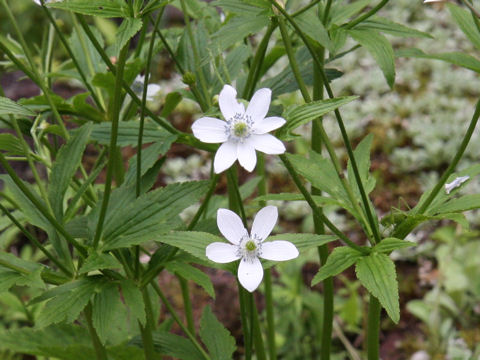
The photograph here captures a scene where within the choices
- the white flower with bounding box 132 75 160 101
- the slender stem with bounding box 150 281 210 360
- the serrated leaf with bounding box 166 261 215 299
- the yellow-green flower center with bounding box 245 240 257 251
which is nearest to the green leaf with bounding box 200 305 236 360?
the slender stem with bounding box 150 281 210 360

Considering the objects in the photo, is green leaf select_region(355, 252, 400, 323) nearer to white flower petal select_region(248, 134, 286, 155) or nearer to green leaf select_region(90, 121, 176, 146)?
white flower petal select_region(248, 134, 286, 155)

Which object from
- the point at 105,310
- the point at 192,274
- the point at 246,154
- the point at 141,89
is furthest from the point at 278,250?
the point at 141,89

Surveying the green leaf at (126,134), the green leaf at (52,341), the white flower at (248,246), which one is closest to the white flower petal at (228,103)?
the white flower at (248,246)

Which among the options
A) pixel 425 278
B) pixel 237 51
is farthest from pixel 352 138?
pixel 237 51

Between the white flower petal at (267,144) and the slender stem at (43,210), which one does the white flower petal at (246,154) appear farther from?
the slender stem at (43,210)

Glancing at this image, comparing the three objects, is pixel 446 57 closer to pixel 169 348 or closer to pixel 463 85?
pixel 169 348

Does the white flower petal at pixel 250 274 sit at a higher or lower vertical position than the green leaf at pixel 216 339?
lower

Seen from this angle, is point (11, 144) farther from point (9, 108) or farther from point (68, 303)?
point (68, 303)
